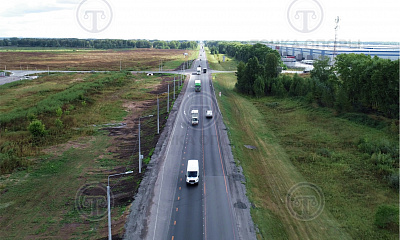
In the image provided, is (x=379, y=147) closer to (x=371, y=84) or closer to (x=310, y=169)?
(x=310, y=169)

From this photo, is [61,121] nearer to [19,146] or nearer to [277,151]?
[19,146]

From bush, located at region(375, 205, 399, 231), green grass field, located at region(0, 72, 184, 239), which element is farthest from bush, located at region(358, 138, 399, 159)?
green grass field, located at region(0, 72, 184, 239)

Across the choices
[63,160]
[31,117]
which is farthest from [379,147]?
[31,117]

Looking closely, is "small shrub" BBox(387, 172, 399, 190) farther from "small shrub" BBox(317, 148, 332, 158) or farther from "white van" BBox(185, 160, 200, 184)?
"white van" BBox(185, 160, 200, 184)
